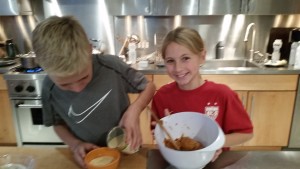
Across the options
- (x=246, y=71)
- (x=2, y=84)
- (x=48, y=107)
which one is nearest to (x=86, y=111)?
(x=48, y=107)

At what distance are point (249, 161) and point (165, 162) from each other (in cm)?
27

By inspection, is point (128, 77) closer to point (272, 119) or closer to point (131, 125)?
point (131, 125)

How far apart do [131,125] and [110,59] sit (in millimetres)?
314

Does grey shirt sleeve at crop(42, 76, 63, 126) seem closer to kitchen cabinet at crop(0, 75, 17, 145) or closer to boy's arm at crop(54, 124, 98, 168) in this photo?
boy's arm at crop(54, 124, 98, 168)

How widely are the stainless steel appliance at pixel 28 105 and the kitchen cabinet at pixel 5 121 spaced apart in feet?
0.26

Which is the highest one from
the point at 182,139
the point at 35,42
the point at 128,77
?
the point at 35,42

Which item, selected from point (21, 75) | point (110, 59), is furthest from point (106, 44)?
point (110, 59)

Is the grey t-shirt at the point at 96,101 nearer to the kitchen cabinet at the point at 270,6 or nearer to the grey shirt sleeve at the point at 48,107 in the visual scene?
the grey shirt sleeve at the point at 48,107

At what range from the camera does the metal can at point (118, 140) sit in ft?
2.78

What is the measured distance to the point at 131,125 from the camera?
84 cm

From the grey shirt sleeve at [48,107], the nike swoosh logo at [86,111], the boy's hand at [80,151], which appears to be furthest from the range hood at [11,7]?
the boy's hand at [80,151]

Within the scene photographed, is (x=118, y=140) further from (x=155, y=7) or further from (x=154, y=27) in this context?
(x=154, y=27)

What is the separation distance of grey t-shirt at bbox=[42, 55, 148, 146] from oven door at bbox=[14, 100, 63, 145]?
1.34m

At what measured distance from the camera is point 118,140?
0.87 metres
